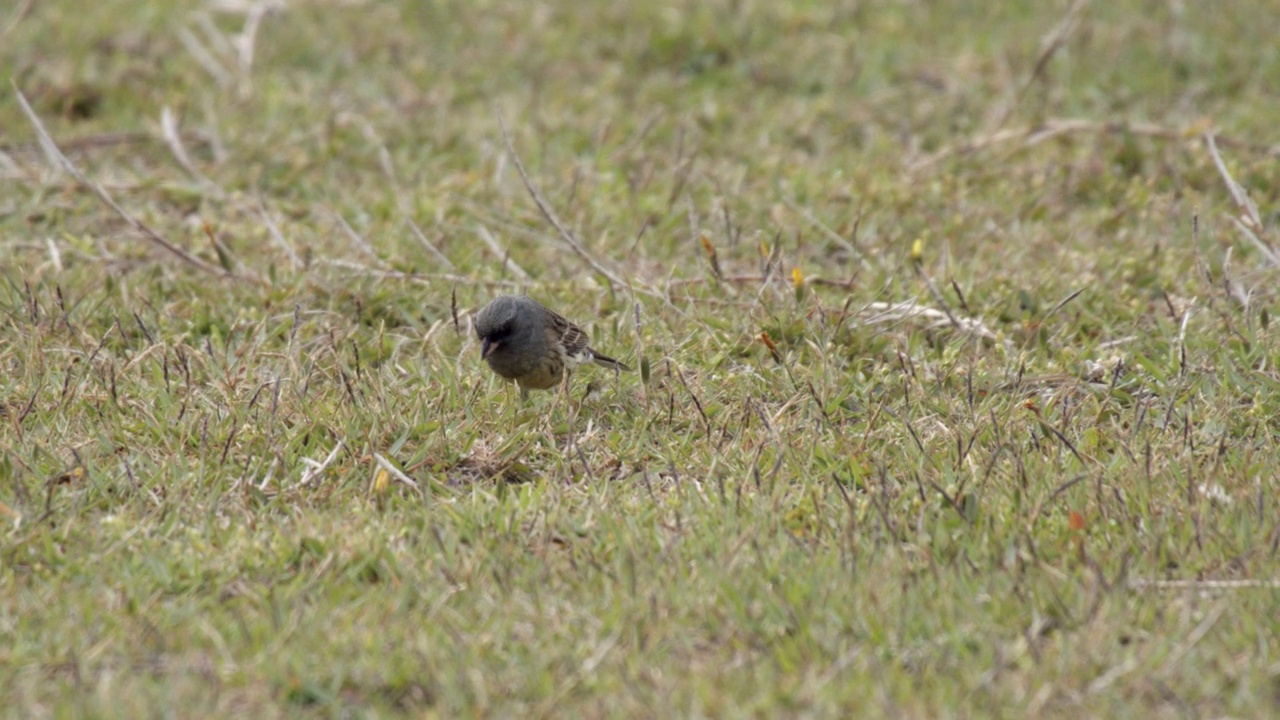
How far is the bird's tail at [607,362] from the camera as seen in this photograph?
18.9ft

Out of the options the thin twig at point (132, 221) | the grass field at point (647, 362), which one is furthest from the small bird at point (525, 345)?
the thin twig at point (132, 221)

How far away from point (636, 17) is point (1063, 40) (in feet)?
8.15

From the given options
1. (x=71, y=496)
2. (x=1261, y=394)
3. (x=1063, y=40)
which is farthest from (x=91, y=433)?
(x=1063, y=40)

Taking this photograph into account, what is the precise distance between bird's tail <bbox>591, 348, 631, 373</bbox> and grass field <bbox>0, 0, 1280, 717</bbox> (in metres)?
0.08

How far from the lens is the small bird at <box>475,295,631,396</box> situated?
5480 millimetres

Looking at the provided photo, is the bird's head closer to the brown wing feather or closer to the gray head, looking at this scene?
the gray head

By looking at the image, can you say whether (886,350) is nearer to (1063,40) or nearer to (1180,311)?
(1180,311)

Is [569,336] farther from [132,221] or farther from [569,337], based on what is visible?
[132,221]

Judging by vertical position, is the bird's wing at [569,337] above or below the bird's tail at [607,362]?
above

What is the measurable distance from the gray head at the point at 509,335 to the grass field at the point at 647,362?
168 mm

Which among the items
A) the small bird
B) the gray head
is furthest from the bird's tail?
the gray head

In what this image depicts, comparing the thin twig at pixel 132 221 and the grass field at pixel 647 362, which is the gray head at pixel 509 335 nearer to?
the grass field at pixel 647 362

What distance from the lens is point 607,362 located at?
580 cm

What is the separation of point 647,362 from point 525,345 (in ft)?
1.53
